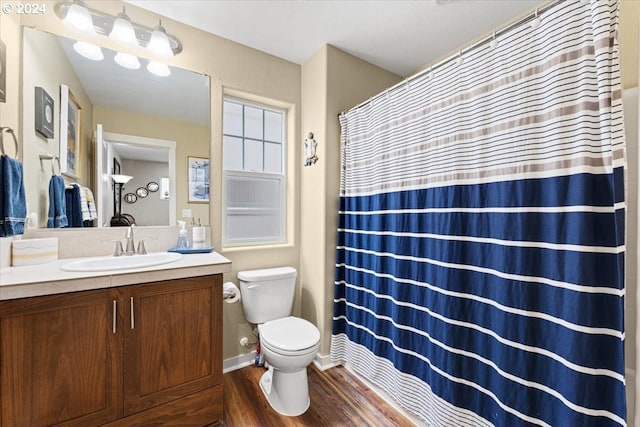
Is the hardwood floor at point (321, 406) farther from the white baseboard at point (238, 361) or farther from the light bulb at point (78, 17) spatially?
the light bulb at point (78, 17)

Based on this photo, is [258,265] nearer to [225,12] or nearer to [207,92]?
[207,92]

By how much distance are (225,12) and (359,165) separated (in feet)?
4.34

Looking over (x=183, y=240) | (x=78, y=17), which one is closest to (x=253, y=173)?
(x=183, y=240)

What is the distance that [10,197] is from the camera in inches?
46.2

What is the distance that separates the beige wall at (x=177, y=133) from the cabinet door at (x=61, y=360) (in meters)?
0.82

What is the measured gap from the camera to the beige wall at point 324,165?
2.06 m

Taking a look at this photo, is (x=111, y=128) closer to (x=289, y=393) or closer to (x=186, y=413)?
(x=186, y=413)

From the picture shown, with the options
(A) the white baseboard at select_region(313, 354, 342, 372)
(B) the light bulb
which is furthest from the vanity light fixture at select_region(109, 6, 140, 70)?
(A) the white baseboard at select_region(313, 354, 342, 372)

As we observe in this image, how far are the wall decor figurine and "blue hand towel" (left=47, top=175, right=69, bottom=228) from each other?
5.12ft

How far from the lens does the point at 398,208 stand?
1645 mm

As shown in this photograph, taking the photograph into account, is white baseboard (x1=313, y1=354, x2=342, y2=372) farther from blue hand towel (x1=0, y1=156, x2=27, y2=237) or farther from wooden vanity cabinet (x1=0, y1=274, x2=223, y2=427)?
blue hand towel (x1=0, y1=156, x2=27, y2=237)

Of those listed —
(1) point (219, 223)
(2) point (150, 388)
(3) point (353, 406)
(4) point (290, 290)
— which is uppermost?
(1) point (219, 223)

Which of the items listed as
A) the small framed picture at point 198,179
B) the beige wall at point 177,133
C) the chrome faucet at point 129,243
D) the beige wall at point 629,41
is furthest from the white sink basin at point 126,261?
the beige wall at point 629,41

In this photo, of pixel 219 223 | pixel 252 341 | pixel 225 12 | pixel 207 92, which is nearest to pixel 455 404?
pixel 252 341
